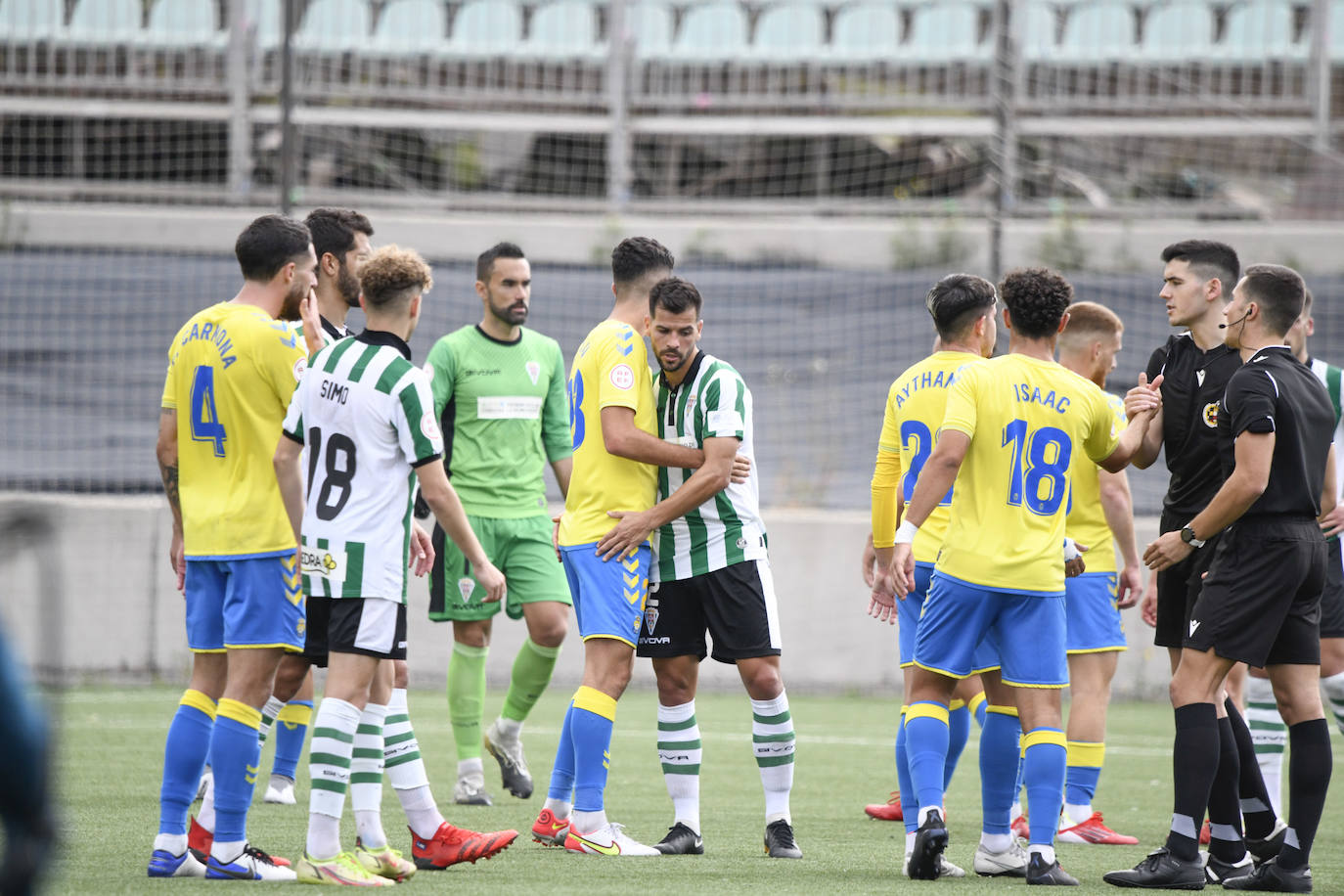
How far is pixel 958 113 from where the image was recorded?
17047 mm

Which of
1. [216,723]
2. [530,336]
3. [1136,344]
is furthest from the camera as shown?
[1136,344]

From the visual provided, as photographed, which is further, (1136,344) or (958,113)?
(958,113)

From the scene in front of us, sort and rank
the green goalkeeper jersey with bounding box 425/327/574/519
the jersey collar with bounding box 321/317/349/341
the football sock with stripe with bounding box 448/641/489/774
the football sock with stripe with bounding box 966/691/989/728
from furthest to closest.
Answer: the green goalkeeper jersey with bounding box 425/327/574/519 → the football sock with stripe with bounding box 448/641/489/774 → the football sock with stripe with bounding box 966/691/989/728 → the jersey collar with bounding box 321/317/349/341

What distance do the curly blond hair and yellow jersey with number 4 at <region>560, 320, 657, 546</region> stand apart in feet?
2.71

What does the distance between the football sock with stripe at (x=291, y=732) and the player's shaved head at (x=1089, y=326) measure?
3.33m

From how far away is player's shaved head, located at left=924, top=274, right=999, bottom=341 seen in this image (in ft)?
17.9

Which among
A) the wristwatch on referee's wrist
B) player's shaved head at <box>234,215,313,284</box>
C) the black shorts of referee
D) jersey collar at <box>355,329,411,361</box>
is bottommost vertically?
the black shorts of referee

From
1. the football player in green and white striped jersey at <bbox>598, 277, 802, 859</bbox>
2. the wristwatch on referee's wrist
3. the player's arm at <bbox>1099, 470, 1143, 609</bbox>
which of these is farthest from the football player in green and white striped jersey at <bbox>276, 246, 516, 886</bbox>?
the player's arm at <bbox>1099, 470, 1143, 609</bbox>

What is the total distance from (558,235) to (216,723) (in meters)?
12.1

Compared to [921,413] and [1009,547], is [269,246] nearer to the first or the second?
[921,413]

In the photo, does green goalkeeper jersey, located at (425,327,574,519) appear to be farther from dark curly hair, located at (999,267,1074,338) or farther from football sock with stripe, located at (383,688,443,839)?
dark curly hair, located at (999,267,1074,338)

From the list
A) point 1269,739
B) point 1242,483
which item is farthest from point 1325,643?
point 1242,483

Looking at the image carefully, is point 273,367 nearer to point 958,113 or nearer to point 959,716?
point 959,716

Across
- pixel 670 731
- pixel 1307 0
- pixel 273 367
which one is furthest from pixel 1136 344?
pixel 273 367
